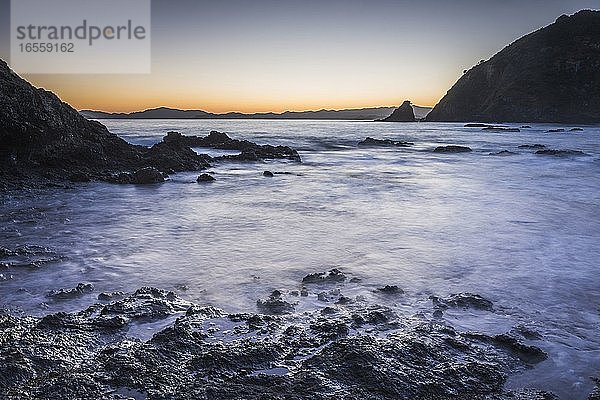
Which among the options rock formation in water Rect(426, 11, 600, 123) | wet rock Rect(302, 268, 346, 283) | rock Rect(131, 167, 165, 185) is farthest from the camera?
rock formation in water Rect(426, 11, 600, 123)

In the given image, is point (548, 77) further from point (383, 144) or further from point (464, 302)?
point (464, 302)

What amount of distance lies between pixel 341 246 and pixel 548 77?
81189 millimetres

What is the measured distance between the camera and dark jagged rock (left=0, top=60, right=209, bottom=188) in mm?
9367

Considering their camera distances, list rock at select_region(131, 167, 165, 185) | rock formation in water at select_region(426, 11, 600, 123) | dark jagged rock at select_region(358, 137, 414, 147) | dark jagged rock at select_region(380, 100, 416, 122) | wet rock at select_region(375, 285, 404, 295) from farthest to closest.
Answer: dark jagged rock at select_region(380, 100, 416, 122) → rock formation in water at select_region(426, 11, 600, 123) → dark jagged rock at select_region(358, 137, 414, 147) → rock at select_region(131, 167, 165, 185) → wet rock at select_region(375, 285, 404, 295)

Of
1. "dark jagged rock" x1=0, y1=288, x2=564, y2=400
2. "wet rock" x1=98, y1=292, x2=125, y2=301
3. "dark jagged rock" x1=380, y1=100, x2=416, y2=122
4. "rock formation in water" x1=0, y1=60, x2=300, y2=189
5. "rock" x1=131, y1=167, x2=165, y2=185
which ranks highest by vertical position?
"dark jagged rock" x1=380, y1=100, x2=416, y2=122

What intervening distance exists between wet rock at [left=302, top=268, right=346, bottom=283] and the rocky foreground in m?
0.57

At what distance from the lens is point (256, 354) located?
2652 mm

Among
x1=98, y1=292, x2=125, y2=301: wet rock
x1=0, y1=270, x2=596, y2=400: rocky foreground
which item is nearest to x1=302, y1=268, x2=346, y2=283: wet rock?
x1=0, y1=270, x2=596, y2=400: rocky foreground

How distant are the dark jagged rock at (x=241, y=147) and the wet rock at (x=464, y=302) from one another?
43.0ft

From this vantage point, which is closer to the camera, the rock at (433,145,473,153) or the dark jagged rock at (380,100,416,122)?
the rock at (433,145,473,153)

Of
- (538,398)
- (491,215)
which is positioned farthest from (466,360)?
(491,215)

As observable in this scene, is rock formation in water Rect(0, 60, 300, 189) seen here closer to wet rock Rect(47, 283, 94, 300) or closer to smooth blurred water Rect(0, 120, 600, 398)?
smooth blurred water Rect(0, 120, 600, 398)

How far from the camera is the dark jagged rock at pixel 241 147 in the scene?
17.4 m

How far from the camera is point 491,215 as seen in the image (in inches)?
294
